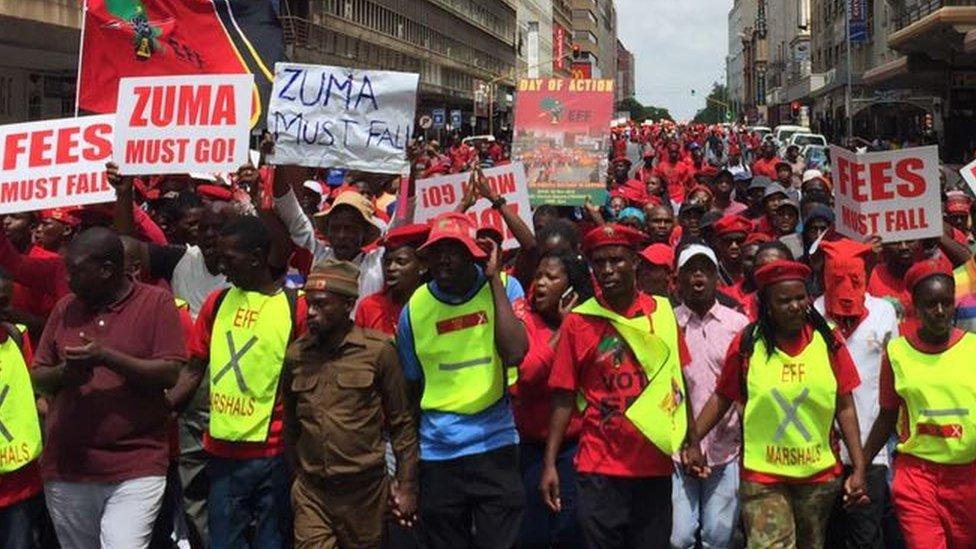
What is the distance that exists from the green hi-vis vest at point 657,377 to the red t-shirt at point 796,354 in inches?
9.6

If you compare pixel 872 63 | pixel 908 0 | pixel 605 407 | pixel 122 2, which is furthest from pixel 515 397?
pixel 872 63

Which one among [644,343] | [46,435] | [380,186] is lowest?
[46,435]

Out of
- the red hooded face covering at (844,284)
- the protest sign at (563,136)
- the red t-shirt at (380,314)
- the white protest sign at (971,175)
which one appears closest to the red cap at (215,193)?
the red t-shirt at (380,314)

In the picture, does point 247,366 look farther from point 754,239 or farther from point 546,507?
point 754,239

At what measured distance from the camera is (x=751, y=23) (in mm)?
183750

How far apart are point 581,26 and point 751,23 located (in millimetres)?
35785

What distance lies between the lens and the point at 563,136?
1135cm

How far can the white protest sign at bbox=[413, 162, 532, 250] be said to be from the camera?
7520 millimetres

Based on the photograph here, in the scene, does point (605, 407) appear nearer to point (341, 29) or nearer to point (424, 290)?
point (424, 290)

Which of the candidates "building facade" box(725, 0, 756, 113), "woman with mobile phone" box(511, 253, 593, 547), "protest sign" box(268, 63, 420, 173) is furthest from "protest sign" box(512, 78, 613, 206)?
"building facade" box(725, 0, 756, 113)

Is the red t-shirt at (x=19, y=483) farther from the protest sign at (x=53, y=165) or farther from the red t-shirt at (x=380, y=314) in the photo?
the protest sign at (x=53, y=165)

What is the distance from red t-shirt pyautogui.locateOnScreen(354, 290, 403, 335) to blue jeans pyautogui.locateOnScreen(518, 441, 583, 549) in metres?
0.89

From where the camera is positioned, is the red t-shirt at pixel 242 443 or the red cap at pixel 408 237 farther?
the red cap at pixel 408 237

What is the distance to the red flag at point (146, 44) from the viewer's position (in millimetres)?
8117
